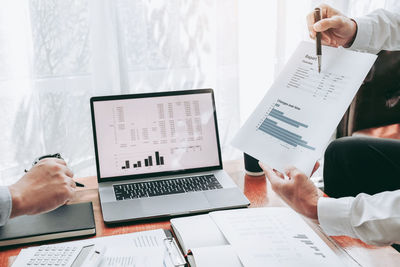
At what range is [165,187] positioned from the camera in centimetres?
121

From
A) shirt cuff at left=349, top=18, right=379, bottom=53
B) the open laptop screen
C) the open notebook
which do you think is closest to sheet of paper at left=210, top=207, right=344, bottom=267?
the open notebook

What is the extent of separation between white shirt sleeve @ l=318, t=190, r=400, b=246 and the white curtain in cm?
136

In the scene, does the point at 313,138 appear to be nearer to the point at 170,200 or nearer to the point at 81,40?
the point at 170,200

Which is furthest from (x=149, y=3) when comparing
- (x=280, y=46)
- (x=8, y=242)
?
(x=8, y=242)

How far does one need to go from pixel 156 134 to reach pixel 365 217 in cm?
65

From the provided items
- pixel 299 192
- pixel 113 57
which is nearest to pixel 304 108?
pixel 299 192

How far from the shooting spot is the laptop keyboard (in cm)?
118

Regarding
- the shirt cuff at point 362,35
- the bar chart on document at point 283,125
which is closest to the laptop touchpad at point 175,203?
the bar chart on document at point 283,125

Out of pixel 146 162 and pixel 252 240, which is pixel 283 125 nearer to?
Result: pixel 252 240

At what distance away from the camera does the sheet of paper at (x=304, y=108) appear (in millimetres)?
967

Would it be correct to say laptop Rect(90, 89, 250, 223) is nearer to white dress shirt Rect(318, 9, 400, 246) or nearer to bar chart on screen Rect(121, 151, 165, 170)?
Answer: bar chart on screen Rect(121, 151, 165, 170)

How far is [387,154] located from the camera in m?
1.70

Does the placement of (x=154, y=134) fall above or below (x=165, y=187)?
above

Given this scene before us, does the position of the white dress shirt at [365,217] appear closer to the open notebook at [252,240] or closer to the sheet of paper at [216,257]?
the open notebook at [252,240]
